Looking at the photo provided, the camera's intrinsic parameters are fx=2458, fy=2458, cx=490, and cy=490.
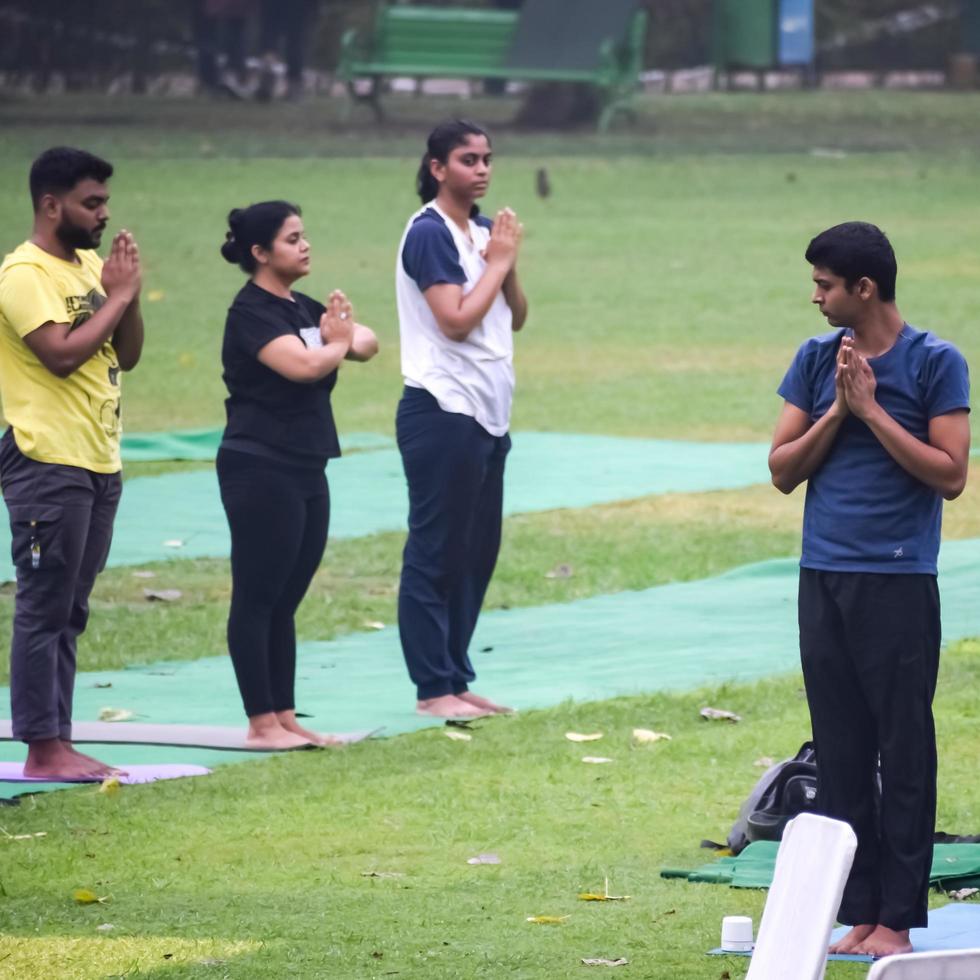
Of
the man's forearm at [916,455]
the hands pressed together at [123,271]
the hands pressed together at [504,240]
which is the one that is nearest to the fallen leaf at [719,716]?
the hands pressed together at [504,240]

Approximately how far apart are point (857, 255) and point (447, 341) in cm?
318

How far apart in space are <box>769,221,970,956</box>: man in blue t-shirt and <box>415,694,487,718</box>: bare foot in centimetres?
296

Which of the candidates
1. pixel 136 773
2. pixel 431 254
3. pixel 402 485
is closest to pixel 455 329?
pixel 431 254

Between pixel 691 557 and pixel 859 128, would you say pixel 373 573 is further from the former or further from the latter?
pixel 859 128

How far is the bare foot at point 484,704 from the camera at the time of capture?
28.5ft

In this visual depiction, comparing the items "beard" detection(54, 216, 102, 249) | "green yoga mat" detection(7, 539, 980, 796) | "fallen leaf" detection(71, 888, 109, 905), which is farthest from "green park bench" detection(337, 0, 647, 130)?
"fallen leaf" detection(71, 888, 109, 905)

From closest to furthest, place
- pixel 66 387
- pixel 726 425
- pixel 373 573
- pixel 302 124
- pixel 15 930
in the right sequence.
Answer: pixel 15 930
pixel 66 387
pixel 373 573
pixel 726 425
pixel 302 124

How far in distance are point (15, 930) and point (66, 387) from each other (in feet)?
7.01

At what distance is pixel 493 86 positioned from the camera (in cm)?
4328

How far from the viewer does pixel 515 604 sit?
10.9 meters

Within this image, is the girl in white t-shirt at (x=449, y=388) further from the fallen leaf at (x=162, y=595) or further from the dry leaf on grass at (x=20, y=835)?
the fallen leaf at (x=162, y=595)

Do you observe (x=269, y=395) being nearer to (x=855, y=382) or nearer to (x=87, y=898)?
(x=87, y=898)

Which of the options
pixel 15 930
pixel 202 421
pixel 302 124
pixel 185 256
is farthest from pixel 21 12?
pixel 15 930

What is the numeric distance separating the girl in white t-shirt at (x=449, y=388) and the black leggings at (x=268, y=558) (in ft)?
1.91
